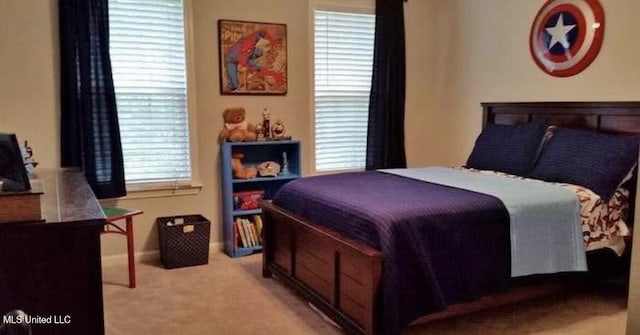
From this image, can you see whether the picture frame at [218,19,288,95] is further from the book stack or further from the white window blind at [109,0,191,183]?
the book stack

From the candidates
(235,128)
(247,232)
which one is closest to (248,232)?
(247,232)

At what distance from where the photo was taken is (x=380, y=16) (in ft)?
14.9

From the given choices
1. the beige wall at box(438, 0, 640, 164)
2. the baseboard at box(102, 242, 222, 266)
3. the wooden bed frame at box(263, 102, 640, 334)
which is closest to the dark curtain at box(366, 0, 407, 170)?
the beige wall at box(438, 0, 640, 164)

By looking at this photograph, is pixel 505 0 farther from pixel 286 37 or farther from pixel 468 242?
pixel 468 242

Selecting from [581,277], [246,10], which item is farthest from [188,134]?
[581,277]

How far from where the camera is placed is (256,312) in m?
2.97

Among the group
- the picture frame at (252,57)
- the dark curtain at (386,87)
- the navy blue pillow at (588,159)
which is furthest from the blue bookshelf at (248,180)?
the navy blue pillow at (588,159)

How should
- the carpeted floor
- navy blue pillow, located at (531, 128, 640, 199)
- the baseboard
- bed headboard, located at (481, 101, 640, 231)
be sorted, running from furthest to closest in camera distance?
the baseboard → bed headboard, located at (481, 101, 640, 231) → navy blue pillow, located at (531, 128, 640, 199) → the carpeted floor

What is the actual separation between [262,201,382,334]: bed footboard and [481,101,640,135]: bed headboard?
6.78 ft

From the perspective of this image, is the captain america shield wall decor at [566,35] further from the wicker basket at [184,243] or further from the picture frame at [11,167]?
the picture frame at [11,167]

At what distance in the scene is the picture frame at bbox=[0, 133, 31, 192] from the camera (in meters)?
1.37

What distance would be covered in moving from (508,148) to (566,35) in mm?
915

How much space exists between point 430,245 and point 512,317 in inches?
34.6

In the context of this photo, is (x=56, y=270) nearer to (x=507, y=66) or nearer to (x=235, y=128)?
(x=235, y=128)
